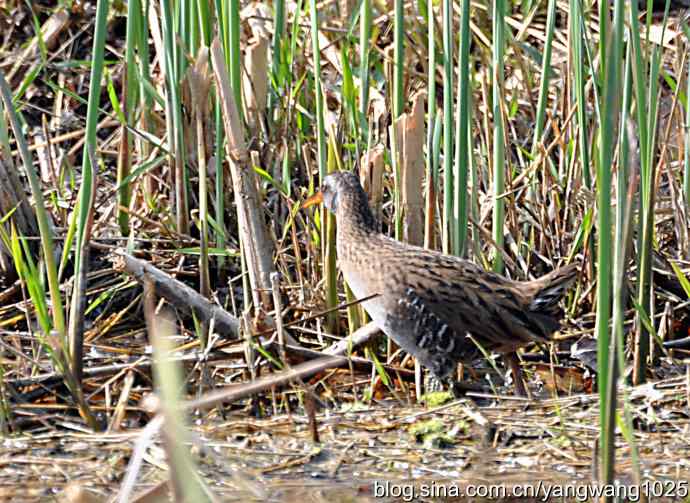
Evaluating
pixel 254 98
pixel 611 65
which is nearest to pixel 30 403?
pixel 254 98

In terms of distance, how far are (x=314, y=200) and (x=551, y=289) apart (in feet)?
3.09

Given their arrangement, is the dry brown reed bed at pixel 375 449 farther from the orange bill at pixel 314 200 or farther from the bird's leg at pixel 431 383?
the orange bill at pixel 314 200

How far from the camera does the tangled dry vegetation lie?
331cm

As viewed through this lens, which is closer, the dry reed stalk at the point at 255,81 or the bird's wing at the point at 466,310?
the bird's wing at the point at 466,310

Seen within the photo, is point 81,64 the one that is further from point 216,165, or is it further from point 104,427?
point 104,427

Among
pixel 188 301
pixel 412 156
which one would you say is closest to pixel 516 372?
pixel 412 156

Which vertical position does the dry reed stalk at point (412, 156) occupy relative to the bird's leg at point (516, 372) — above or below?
above

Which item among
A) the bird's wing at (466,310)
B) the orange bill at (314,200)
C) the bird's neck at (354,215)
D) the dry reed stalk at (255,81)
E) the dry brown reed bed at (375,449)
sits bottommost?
the dry brown reed bed at (375,449)

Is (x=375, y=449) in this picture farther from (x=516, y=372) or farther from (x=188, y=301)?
(x=188, y=301)

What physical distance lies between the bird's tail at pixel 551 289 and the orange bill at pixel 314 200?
2.79 feet

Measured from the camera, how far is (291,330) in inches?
166

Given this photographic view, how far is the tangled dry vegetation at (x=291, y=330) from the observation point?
331cm

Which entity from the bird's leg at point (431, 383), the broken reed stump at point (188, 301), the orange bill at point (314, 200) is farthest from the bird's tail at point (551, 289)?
the broken reed stump at point (188, 301)

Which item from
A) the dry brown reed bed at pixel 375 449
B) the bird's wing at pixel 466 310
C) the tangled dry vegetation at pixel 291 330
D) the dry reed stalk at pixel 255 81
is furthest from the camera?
the dry reed stalk at pixel 255 81
